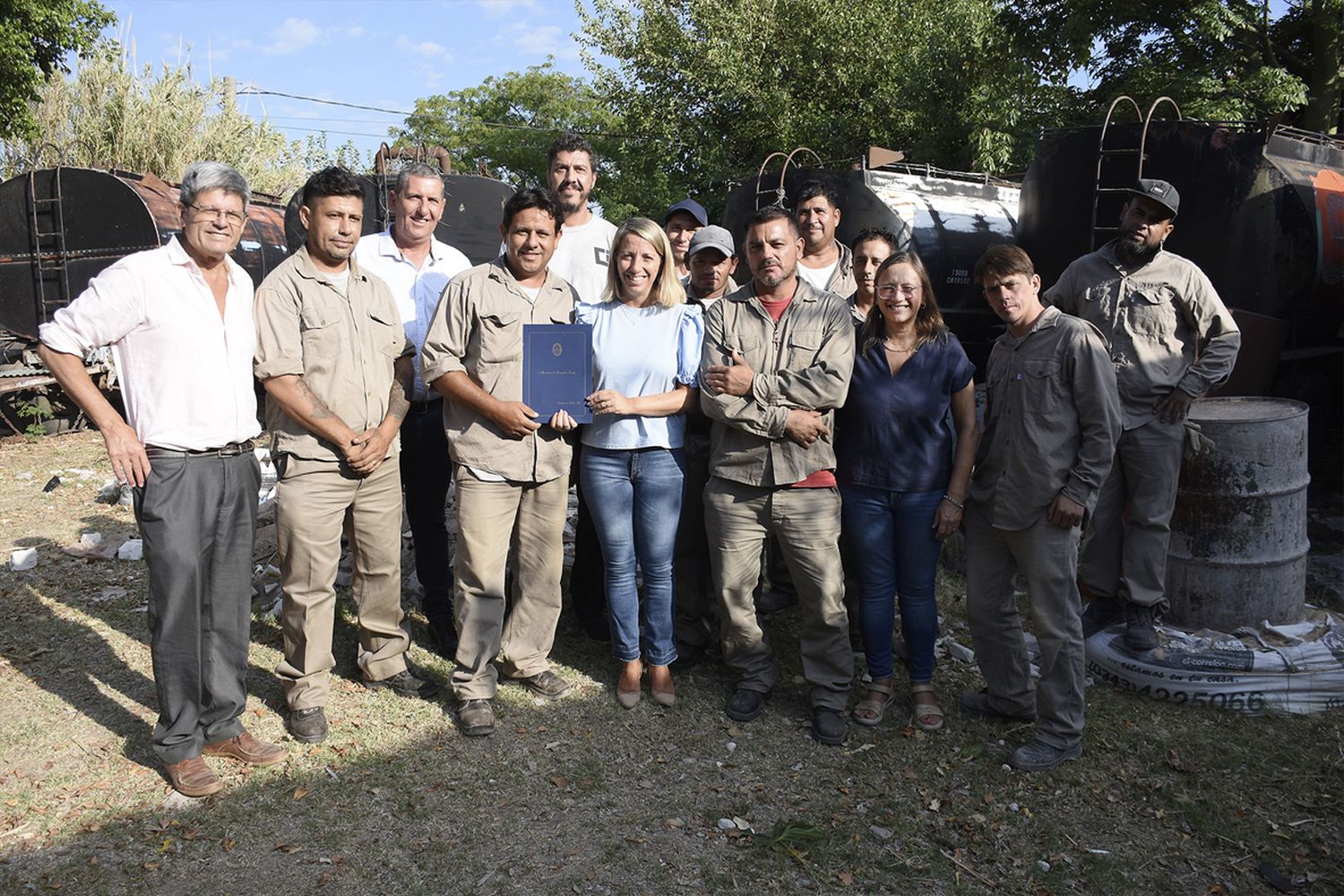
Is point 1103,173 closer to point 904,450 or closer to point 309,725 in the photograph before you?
point 904,450

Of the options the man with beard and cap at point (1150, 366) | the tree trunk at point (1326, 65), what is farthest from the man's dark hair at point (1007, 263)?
the tree trunk at point (1326, 65)

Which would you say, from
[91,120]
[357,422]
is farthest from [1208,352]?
[91,120]

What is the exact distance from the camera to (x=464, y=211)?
393 inches

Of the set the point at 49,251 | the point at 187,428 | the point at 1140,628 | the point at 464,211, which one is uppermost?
the point at 464,211

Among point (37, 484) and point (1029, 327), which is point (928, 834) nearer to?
point (1029, 327)

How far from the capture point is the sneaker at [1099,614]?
504 cm

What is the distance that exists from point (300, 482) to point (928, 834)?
9.16 ft

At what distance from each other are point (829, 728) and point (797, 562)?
2.35ft

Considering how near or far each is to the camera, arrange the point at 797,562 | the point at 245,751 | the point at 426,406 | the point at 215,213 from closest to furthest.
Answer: the point at 215,213 → the point at 245,751 → the point at 797,562 → the point at 426,406

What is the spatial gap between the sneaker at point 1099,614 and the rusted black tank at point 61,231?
32.5 feet

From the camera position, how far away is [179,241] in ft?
11.8

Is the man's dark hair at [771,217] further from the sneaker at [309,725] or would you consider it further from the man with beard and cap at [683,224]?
the sneaker at [309,725]

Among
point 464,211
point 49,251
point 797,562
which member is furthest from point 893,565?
point 49,251

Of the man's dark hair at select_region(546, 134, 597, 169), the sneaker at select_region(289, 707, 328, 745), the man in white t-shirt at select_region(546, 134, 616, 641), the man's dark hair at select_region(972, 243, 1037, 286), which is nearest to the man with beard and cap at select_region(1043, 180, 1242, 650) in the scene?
the man's dark hair at select_region(972, 243, 1037, 286)
